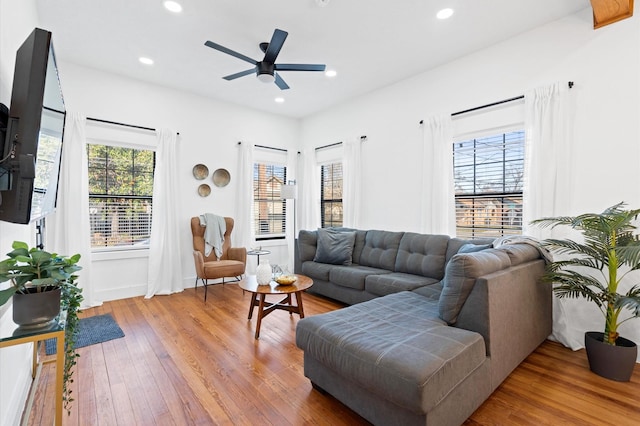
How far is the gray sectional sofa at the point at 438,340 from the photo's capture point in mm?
1518

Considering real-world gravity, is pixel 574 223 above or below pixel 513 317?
above

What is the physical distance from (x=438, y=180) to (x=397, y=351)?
106 inches

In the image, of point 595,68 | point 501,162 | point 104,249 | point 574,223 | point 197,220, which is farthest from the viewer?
point 197,220

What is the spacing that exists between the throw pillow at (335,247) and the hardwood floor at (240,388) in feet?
4.53

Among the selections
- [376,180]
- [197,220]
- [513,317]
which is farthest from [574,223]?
[197,220]

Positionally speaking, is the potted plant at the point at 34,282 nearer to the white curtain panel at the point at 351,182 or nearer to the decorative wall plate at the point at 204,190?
the decorative wall plate at the point at 204,190

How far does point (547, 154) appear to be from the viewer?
117 inches

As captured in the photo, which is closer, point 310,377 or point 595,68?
point 310,377

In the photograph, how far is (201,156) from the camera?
496cm

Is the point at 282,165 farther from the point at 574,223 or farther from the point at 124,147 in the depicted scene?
the point at 574,223

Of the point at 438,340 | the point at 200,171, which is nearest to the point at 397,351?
the point at 438,340

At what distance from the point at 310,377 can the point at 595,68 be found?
3.64 meters

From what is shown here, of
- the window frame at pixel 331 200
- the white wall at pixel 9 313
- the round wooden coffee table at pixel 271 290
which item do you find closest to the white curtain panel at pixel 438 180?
the window frame at pixel 331 200

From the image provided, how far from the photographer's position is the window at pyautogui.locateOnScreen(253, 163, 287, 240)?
18.8 ft
